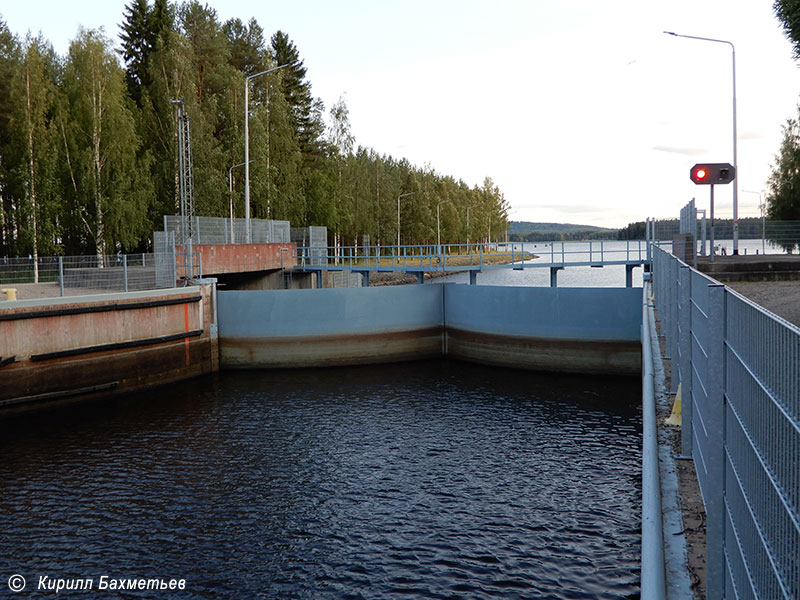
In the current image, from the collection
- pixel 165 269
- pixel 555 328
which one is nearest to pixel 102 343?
pixel 165 269

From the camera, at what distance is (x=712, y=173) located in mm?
17578

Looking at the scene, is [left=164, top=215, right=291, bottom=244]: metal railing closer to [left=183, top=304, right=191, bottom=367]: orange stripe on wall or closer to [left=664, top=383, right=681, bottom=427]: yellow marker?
[left=183, top=304, right=191, bottom=367]: orange stripe on wall

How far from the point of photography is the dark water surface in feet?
28.4

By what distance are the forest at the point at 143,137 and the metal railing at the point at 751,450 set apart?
34.7m

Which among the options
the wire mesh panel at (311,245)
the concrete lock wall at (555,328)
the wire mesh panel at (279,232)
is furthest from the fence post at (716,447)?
the wire mesh panel at (311,245)

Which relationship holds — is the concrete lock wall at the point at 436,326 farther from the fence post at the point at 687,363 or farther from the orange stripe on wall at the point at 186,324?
the fence post at the point at 687,363

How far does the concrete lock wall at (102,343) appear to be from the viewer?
16938 millimetres

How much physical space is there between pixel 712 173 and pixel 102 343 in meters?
16.2

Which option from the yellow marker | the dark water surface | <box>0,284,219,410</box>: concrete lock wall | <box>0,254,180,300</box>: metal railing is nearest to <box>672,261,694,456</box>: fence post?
the yellow marker

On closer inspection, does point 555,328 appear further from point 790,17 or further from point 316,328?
point 790,17

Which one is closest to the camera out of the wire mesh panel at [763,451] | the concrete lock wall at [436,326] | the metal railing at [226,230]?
the wire mesh panel at [763,451]

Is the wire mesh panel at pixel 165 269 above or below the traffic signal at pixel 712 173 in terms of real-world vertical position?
below

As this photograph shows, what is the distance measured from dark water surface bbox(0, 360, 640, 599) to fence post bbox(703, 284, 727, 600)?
5396 mm

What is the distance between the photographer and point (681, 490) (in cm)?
482
